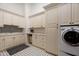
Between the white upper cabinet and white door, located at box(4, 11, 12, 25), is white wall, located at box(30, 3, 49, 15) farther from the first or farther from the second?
white door, located at box(4, 11, 12, 25)

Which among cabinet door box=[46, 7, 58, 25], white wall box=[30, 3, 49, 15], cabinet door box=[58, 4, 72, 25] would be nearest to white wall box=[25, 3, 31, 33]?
white wall box=[30, 3, 49, 15]

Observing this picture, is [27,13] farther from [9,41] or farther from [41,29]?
[9,41]

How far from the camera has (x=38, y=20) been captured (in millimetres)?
4359

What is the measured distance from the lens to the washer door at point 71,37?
2.03 m

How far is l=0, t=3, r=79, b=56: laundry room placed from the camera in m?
2.13

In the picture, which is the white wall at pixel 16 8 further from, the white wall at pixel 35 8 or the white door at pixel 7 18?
the white wall at pixel 35 8

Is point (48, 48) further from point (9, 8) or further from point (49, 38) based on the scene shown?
point (9, 8)

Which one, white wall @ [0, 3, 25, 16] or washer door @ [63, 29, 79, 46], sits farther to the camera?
white wall @ [0, 3, 25, 16]

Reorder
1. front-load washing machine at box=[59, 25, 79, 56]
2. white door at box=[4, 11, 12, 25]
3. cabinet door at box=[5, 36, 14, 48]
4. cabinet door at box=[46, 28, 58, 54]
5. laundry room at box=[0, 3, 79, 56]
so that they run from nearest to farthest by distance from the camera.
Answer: front-load washing machine at box=[59, 25, 79, 56] → laundry room at box=[0, 3, 79, 56] → cabinet door at box=[46, 28, 58, 54] → cabinet door at box=[5, 36, 14, 48] → white door at box=[4, 11, 12, 25]

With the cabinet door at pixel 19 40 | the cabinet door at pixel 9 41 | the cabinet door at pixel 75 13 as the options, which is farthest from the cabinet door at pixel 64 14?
the cabinet door at pixel 19 40

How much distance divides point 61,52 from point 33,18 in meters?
2.84

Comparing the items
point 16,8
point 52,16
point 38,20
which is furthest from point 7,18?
point 52,16

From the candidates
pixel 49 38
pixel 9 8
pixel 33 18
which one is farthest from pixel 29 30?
pixel 49 38

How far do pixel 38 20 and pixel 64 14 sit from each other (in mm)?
2141
